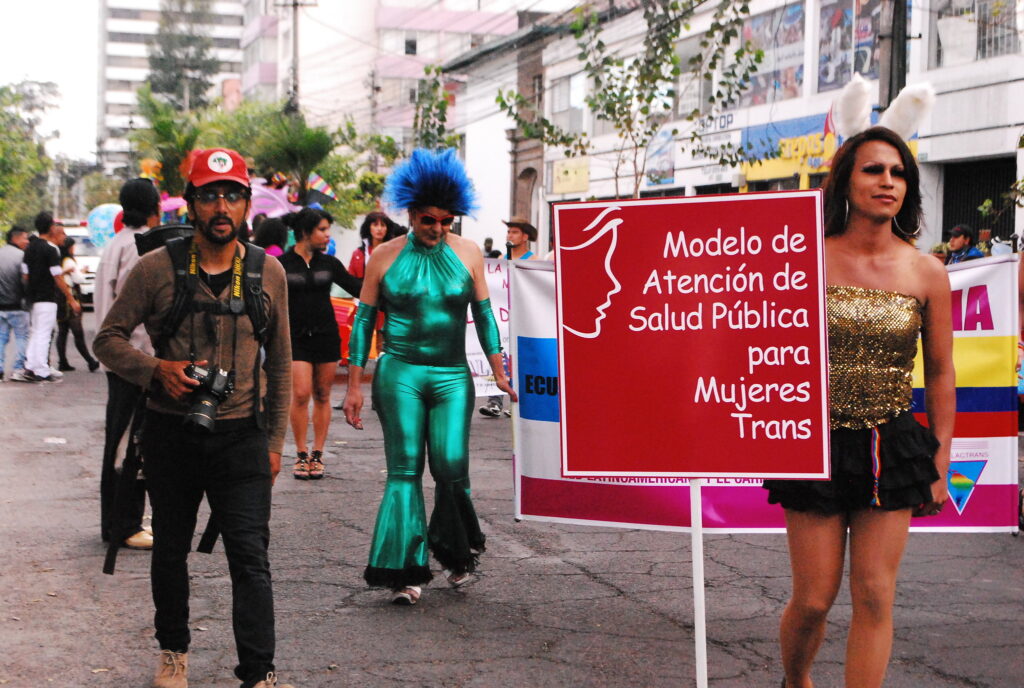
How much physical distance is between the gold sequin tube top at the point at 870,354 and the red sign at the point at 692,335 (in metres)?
0.11

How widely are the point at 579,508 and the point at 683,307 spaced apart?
223 cm

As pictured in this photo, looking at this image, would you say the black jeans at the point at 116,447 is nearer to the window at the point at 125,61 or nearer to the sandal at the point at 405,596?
the sandal at the point at 405,596

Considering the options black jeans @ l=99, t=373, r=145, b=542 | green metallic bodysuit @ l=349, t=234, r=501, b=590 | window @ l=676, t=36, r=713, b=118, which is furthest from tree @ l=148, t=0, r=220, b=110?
green metallic bodysuit @ l=349, t=234, r=501, b=590

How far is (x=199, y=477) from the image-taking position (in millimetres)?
4766

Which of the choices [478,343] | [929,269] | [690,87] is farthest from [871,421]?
[690,87]

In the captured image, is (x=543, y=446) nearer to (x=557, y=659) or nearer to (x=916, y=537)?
(x=557, y=659)

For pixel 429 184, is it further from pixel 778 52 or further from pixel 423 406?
pixel 778 52

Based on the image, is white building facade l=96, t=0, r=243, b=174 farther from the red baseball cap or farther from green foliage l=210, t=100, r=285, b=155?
the red baseball cap

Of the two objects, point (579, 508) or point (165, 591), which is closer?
point (165, 591)

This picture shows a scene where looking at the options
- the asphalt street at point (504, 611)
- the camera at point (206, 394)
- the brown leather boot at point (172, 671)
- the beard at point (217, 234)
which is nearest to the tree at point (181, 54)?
the asphalt street at point (504, 611)

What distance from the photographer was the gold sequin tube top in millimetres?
4133

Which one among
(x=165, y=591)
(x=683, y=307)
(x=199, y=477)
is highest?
(x=683, y=307)

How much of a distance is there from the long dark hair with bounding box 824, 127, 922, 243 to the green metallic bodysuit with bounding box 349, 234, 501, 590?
2.47 m

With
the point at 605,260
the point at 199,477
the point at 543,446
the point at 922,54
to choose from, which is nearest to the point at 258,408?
the point at 199,477
